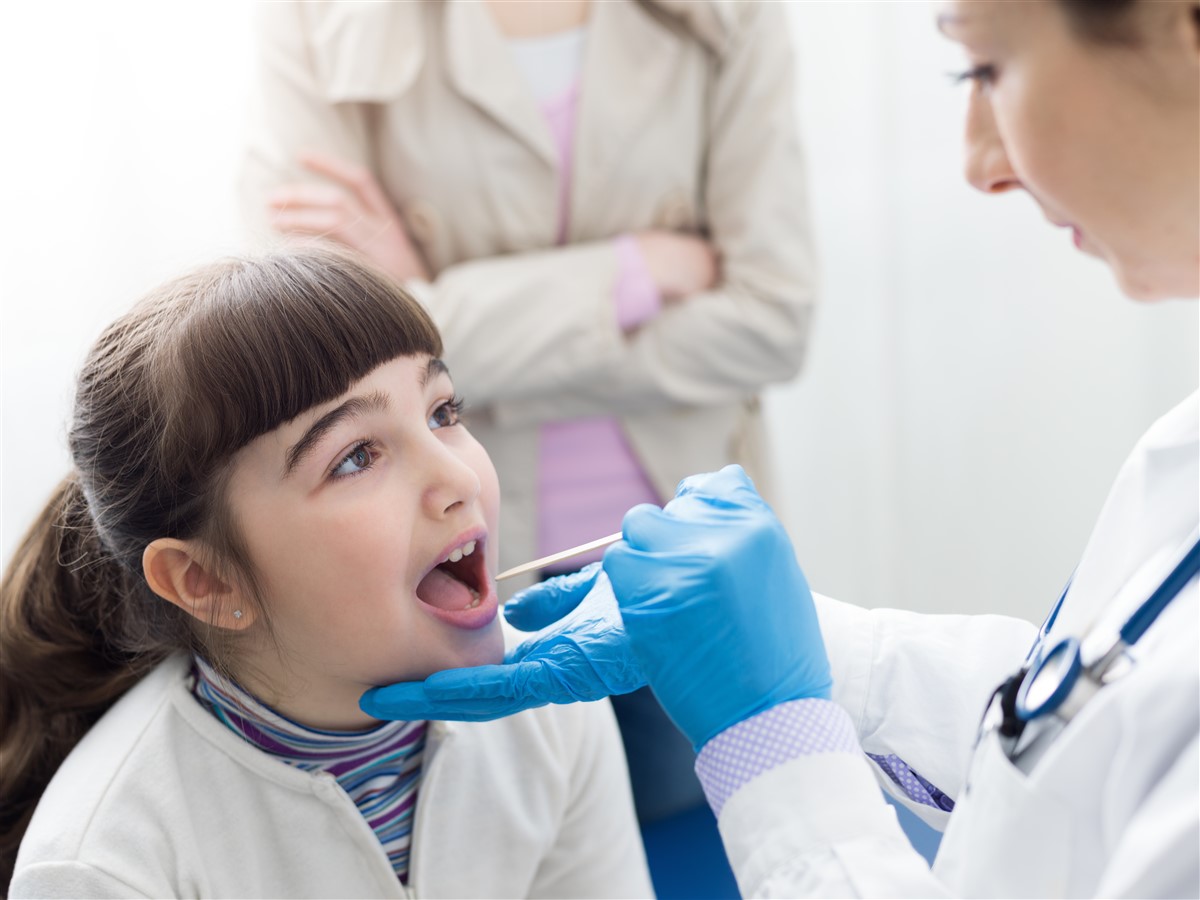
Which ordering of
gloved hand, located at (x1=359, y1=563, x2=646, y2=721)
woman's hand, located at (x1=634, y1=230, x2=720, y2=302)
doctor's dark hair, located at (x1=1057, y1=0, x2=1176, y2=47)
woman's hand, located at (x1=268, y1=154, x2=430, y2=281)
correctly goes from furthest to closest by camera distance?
woman's hand, located at (x1=634, y1=230, x2=720, y2=302)
woman's hand, located at (x1=268, y1=154, x2=430, y2=281)
gloved hand, located at (x1=359, y1=563, x2=646, y2=721)
doctor's dark hair, located at (x1=1057, y1=0, x2=1176, y2=47)

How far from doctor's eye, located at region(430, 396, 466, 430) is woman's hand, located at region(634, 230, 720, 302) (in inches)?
21.5

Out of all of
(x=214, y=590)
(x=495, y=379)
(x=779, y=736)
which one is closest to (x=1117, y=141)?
(x=779, y=736)

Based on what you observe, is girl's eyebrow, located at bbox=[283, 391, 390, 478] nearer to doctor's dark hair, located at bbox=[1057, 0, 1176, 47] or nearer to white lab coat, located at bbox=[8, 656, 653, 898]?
white lab coat, located at bbox=[8, 656, 653, 898]

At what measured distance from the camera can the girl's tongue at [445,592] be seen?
1.12m

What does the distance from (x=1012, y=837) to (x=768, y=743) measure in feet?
0.56

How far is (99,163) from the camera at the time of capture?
5.62 feet

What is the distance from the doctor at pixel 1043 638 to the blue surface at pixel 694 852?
715 mm

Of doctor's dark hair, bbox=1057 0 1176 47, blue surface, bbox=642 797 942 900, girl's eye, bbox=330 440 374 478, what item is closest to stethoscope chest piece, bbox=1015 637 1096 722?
doctor's dark hair, bbox=1057 0 1176 47

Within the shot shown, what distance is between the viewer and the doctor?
69 centimetres

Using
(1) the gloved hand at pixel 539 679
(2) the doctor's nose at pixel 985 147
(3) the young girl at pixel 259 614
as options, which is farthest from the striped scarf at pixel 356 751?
(2) the doctor's nose at pixel 985 147

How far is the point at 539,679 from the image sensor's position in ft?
3.20

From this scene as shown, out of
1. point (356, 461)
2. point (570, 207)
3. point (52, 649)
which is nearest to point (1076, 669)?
point (356, 461)

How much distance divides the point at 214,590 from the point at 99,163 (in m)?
0.94

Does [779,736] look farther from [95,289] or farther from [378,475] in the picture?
[95,289]
